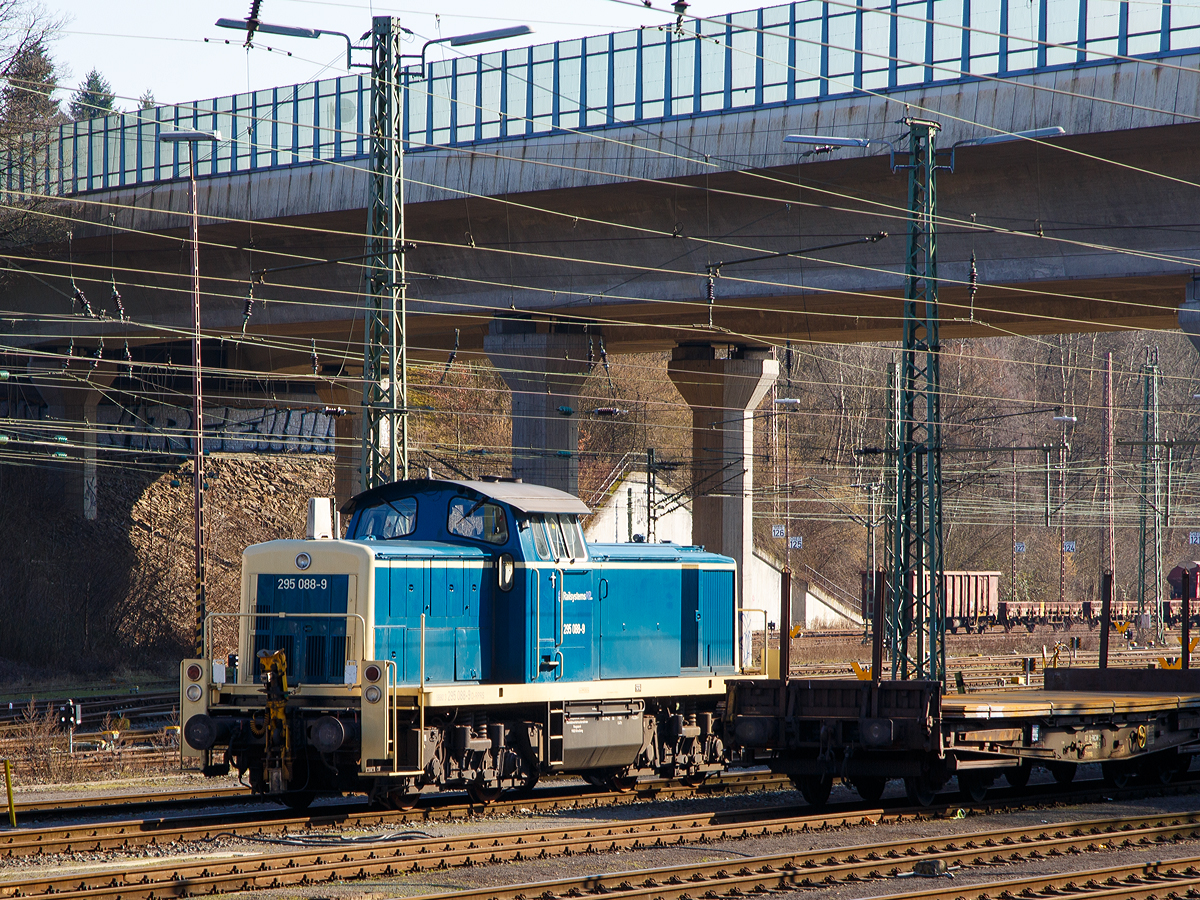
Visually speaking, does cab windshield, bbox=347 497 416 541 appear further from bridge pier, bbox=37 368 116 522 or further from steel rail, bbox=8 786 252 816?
bridge pier, bbox=37 368 116 522

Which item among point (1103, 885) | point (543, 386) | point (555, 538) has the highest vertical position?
point (543, 386)

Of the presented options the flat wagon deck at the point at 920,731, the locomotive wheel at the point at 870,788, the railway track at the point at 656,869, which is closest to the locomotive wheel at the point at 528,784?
the railway track at the point at 656,869

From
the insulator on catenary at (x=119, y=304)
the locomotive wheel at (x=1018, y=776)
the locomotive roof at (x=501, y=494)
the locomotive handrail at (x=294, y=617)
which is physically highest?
the insulator on catenary at (x=119, y=304)

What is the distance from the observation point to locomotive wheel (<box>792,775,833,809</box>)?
15.1m

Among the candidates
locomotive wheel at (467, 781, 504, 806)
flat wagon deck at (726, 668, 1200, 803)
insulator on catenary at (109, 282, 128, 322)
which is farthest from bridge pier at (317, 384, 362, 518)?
flat wagon deck at (726, 668, 1200, 803)

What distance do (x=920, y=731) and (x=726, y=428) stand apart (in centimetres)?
2342

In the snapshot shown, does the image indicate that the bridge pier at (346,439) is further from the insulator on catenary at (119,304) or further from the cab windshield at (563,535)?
the cab windshield at (563,535)

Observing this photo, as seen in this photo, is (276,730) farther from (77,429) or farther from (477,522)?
(77,429)

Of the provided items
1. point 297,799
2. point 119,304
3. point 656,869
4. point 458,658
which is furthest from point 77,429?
point 656,869

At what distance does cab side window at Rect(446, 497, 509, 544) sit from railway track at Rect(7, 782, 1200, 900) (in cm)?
331

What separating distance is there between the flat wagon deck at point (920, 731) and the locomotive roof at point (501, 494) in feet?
9.42

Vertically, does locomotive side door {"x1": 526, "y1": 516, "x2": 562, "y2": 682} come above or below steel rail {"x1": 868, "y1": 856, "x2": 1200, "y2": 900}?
above

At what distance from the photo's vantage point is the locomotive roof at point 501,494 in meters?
14.7

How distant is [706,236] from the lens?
28.6m
